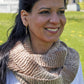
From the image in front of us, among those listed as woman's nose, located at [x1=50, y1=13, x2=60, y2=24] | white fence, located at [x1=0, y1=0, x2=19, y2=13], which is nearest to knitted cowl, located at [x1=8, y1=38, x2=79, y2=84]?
woman's nose, located at [x1=50, y1=13, x2=60, y2=24]

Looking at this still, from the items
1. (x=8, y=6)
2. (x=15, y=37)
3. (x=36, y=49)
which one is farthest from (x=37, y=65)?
(x=8, y=6)

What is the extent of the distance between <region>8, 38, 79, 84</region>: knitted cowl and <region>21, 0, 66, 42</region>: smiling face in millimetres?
152

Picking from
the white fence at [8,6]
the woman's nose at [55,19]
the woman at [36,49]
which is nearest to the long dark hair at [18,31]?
the woman at [36,49]

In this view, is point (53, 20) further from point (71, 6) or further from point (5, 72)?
point (71, 6)

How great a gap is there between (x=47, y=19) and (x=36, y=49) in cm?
32

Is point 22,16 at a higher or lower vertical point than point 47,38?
higher

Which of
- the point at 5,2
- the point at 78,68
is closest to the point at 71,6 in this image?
the point at 5,2

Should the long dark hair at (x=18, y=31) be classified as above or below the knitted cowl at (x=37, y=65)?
above

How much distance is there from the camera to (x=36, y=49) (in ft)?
6.21

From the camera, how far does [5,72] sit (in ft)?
5.77

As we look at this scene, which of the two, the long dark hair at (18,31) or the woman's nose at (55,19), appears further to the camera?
the long dark hair at (18,31)

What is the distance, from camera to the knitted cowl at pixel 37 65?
1747 mm

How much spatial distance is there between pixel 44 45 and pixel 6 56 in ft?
1.05

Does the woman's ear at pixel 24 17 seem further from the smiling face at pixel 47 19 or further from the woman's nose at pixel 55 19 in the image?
the woman's nose at pixel 55 19
